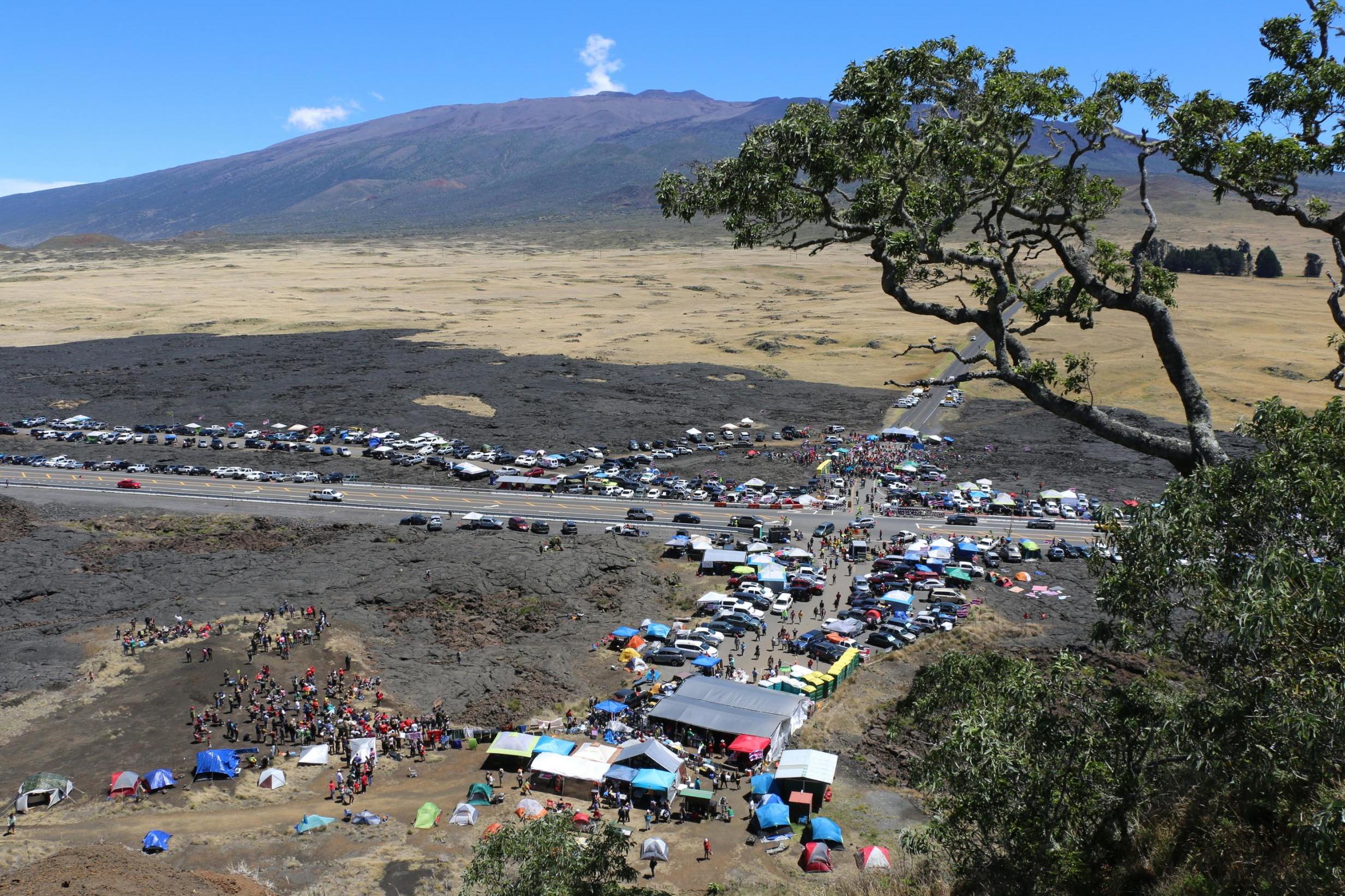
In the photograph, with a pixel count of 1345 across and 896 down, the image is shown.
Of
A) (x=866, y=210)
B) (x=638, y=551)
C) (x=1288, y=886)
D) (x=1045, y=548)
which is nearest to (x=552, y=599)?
(x=638, y=551)

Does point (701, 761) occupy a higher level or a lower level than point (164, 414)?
lower

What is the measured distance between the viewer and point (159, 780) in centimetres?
3522

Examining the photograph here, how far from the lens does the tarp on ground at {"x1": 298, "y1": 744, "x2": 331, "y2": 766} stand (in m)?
37.1

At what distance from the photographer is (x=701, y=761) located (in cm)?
3731

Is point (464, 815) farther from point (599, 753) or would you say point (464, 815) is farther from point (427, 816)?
point (599, 753)

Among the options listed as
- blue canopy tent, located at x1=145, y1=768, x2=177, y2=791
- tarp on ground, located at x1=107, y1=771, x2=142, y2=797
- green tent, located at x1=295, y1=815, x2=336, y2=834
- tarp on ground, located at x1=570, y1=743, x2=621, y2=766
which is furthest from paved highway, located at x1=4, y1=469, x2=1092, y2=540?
green tent, located at x1=295, y1=815, x2=336, y2=834

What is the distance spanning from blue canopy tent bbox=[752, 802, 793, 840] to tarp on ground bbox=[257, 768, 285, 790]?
19244 mm

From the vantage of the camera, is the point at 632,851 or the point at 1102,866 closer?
the point at 1102,866

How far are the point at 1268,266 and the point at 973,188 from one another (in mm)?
220032

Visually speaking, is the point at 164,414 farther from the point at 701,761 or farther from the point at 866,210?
the point at 866,210

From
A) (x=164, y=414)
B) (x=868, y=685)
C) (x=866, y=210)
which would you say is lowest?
(x=868, y=685)

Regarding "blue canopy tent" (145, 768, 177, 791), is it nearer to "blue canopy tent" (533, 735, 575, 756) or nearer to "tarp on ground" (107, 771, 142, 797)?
"tarp on ground" (107, 771, 142, 797)

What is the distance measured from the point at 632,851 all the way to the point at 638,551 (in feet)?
109

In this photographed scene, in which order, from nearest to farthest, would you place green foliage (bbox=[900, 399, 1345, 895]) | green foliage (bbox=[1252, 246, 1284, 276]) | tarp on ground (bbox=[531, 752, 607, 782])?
1. green foliage (bbox=[900, 399, 1345, 895])
2. tarp on ground (bbox=[531, 752, 607, 782])
3. green foliage (bbox=[1252, 246, 1284, 276])
